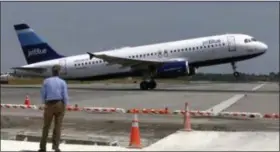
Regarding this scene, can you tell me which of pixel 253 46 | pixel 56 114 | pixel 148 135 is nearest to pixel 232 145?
pixel 148 135

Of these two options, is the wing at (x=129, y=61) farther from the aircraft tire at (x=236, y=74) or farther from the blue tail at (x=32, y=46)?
the blue tail at (x=32, y=46)

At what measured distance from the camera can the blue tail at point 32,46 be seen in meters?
45.7

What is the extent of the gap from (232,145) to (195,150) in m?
0.98

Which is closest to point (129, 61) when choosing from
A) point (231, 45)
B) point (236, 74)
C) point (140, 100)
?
point (231, 45)

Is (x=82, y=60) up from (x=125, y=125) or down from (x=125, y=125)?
up

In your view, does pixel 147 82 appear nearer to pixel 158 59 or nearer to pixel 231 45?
pixel 158 59

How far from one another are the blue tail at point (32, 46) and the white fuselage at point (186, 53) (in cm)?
359

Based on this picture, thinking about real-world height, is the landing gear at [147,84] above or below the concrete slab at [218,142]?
above

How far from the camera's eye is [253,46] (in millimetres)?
37406

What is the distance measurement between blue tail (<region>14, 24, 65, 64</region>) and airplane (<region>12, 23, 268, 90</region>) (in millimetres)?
653

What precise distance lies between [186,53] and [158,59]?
2.32 m

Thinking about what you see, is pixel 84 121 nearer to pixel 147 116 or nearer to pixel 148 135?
pixel 147 116

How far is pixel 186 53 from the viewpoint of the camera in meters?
37.9

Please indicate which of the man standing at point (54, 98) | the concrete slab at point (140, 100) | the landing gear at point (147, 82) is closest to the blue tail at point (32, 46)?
the landing gear at point (147, 82)
